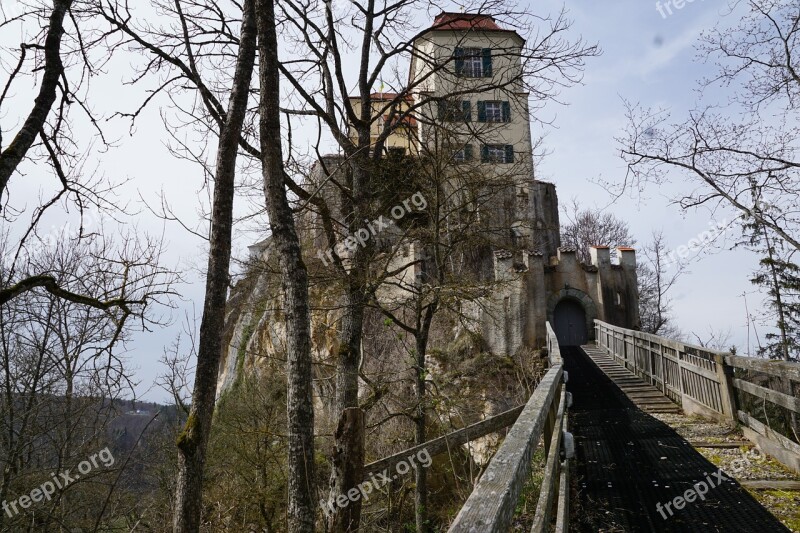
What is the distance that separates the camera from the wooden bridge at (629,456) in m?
1.80

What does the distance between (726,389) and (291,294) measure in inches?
261

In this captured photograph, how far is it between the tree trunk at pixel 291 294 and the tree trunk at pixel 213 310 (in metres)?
0.32

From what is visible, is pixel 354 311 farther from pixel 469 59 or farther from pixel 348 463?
pixel 469 59

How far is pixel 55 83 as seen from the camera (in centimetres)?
566

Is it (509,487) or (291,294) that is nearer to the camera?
(509,487)

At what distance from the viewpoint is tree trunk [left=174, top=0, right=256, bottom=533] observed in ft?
17.5

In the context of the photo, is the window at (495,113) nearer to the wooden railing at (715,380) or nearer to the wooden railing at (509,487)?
the wooden railing at (715,380)

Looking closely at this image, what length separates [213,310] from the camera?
19.2 ft

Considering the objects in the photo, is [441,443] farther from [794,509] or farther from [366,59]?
[366,59]

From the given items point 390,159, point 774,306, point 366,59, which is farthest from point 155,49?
point 774,306

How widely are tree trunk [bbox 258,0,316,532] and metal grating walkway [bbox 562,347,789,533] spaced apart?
9.38 ft
